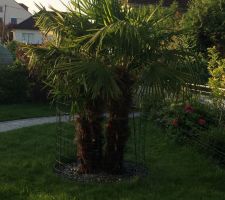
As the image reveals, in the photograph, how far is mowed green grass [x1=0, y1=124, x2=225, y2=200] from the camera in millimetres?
6570

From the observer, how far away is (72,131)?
10953 millimetres

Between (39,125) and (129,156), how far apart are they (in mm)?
3857

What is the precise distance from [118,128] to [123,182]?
0.82 metres

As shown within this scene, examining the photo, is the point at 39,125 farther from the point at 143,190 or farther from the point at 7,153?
the point at 143,190

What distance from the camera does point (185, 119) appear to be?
10484 millimetres

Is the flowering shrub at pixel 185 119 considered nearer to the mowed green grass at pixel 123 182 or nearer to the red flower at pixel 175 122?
the red flower at pixel 175 122

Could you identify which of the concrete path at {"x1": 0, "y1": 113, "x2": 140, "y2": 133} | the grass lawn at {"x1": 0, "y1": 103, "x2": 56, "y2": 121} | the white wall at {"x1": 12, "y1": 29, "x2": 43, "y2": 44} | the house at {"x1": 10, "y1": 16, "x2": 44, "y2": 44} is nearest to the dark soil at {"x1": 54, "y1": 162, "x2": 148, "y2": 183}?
the concrete path at {"x1": 0, "y1": 113, "x2": 140, "y2": 133}

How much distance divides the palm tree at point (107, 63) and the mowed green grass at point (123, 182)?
0.68 metres

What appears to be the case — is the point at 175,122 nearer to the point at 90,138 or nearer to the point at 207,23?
the point at 90,138

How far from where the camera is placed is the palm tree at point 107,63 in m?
6.48

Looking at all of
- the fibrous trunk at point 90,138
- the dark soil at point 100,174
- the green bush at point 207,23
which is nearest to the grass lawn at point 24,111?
the dark soil at point 100,174

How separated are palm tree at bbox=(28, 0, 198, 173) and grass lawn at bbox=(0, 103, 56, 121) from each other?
6214 mm

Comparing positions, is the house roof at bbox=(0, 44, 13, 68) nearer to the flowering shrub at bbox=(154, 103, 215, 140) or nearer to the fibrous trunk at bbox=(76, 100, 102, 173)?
the flowering shrub at bbox=(154, 103, 215, 140)

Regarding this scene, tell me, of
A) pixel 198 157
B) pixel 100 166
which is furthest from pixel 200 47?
pixel 100 166
